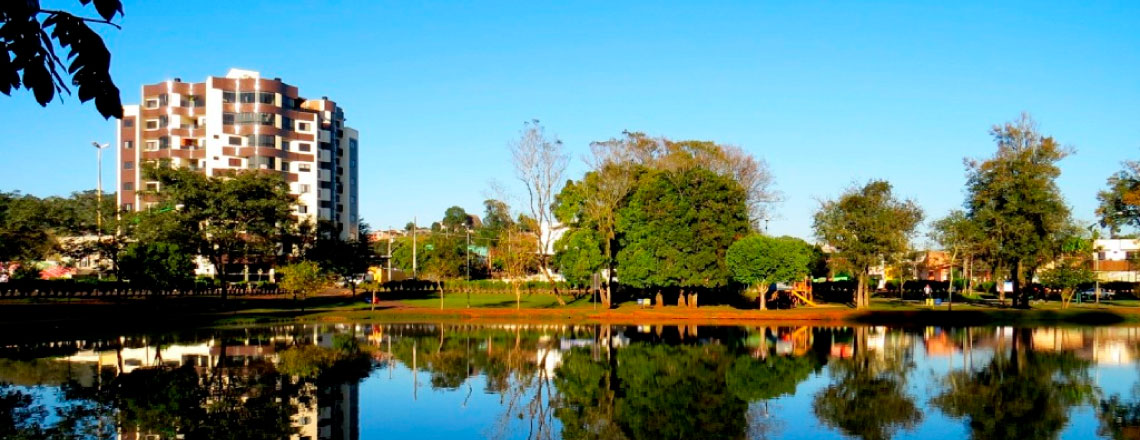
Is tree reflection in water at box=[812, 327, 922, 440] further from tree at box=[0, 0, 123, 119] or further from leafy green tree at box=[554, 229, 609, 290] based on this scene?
leafy green tree at box=[554, 229, 609, 290]

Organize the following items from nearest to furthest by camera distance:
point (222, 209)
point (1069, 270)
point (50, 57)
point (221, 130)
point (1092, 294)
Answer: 1. point (50, 57)
2. point (1069, 270)
3. point (222, 209)
4. point (1092, 294)
5. point (221, 130)

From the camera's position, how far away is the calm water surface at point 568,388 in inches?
664

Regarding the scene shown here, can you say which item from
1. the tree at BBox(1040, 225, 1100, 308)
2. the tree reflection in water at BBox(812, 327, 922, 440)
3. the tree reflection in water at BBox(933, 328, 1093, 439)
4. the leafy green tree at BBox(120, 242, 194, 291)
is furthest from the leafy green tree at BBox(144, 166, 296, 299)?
the tree at BBox(1040, 225, 1100, 308)

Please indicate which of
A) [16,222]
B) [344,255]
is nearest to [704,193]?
[344,255]

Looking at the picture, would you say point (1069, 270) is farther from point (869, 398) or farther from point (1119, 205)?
point (869, 398)

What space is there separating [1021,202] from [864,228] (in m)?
9.35

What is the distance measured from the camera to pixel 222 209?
5644 cm

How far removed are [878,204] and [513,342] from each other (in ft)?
100

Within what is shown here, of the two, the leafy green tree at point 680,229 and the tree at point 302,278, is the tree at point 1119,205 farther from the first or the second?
the tree at point 302,278

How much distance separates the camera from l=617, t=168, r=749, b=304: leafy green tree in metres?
52.8

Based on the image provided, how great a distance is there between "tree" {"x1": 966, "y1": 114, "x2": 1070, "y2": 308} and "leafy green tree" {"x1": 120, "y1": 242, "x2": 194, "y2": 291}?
156 ft

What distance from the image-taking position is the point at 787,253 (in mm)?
51062

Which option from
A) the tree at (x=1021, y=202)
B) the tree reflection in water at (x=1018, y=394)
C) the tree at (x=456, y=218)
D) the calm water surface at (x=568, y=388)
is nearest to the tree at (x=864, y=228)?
the tree at (x=1021, y=202)

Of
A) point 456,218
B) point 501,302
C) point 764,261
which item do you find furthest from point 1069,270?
point 456,218
